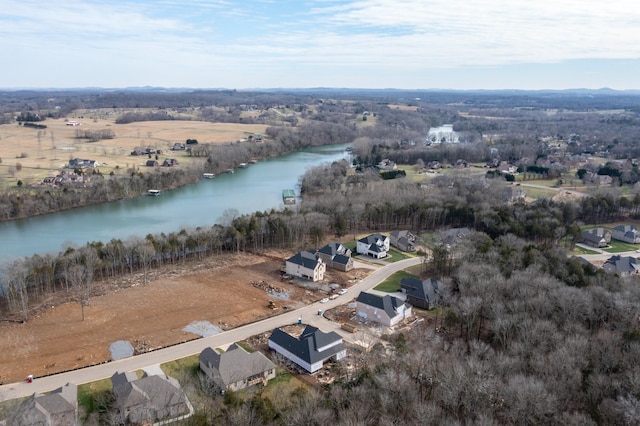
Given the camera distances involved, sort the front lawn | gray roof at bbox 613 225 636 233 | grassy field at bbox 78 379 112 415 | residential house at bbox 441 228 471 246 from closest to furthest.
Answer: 1. grassy field at bbox 78 379 112 415
2. the front lawn
3. residential house at bbox 441 228 471 246
4. gray roof at bbox 613 225 636 233

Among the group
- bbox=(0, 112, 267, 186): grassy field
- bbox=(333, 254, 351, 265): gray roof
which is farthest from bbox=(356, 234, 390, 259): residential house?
bbox=(0, 112, 267, 186): grassy field

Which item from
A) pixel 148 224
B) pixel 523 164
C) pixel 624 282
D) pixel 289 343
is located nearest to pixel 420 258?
pixel 624 282

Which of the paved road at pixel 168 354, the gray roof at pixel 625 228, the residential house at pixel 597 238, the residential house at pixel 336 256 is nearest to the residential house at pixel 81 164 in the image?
the residential house at pixel 336 256

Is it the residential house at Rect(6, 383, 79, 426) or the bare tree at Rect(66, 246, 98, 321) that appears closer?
the residential house at Rect(6, 383, 79, 426)

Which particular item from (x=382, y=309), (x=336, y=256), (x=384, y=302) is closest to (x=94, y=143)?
(x=336, y=256)

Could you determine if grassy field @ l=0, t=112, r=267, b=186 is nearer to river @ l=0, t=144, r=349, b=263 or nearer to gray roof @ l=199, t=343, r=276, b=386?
river @ l=0, t=144, r=349, b=263

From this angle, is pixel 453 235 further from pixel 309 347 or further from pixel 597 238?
pixel 309 347

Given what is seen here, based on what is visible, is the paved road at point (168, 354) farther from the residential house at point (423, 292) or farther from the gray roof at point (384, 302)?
the residential house at point (423, 292)

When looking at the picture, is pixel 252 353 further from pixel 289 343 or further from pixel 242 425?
pixel 242 425
